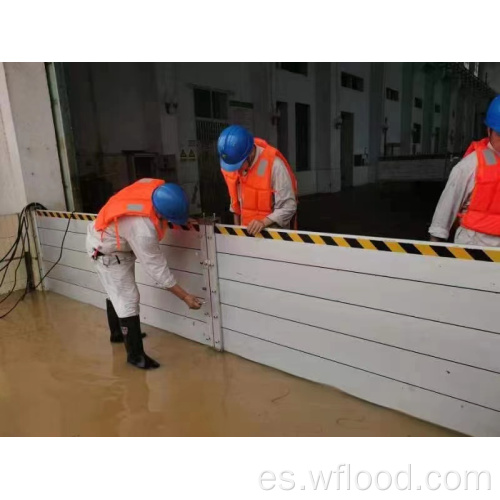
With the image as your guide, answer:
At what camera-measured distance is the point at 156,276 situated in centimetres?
271

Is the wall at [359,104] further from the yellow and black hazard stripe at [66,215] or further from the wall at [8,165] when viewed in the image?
the yellow and black hazard stripe at [66,215]

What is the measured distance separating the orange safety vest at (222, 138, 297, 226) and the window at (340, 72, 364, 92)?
42.9 ft

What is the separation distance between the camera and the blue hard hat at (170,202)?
2.63 meters

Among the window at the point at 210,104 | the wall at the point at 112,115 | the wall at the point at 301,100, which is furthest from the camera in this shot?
the wall at the point at 301,100

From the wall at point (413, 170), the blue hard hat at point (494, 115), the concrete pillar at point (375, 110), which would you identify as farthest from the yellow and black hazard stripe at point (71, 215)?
the concrete pillar at point (375, 110)

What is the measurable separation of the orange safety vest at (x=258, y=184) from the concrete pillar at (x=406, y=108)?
1616cm

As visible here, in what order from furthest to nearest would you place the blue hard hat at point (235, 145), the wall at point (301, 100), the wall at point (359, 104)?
the wall at point (359, 104), the wall at point (301, 100), the blue hard hat at point (235, 145)

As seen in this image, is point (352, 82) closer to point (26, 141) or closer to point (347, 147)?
point (347, 147)

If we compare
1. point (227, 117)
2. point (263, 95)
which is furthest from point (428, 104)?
point (227, 117)

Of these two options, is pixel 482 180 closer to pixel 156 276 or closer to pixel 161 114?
pixel 156 276

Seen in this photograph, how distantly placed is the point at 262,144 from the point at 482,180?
5.07ft

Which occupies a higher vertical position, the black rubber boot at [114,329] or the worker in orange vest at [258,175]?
the worker in orange vest at [258,175]

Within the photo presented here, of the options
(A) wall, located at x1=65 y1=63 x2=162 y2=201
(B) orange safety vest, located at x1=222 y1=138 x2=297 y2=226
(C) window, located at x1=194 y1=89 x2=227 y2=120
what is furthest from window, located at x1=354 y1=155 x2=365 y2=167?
(B) orange safety vest, located at x1=222 y1=138 x2=297 y2=226

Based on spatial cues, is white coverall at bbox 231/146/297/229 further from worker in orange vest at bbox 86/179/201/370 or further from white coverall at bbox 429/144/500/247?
white coverall at bbox 429/144/500/247
